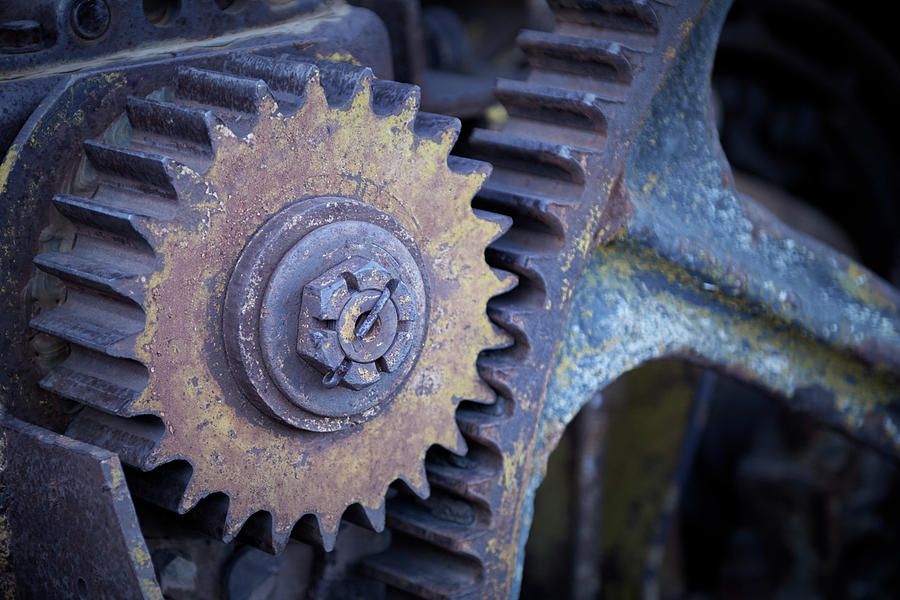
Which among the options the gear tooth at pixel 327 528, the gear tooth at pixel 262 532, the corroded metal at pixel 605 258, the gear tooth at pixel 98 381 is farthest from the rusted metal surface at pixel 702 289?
the gear tooth at pixel 98 381

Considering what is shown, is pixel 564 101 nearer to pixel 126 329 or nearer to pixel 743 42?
pixel 126 329

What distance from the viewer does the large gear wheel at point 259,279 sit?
1.35 m

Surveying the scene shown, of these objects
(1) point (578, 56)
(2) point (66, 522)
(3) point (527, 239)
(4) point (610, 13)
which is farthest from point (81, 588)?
(4) point (610, 13)

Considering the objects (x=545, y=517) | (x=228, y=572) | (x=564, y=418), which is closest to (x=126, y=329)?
(x=228, y=572)

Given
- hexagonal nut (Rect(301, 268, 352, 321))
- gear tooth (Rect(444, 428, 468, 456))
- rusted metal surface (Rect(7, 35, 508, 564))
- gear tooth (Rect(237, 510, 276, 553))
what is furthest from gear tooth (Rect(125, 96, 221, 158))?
gear tooth (Rect(444, 428, 468, 456))

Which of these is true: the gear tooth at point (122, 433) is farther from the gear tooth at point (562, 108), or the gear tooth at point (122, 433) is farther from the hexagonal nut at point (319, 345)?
the gear tooth at point (562, 108)

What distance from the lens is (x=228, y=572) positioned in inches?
71.3

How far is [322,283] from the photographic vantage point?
4.62ft

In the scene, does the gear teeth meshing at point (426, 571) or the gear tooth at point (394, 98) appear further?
the gear teeth meshing at point (426, 571)

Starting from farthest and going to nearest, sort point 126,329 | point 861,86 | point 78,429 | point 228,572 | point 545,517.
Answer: point 861,86
point 545,517
point 228,572
point 78,429
point 126,329

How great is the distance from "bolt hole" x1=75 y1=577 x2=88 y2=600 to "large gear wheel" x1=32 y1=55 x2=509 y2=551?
0.16 m

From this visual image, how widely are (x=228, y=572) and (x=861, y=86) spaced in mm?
4060

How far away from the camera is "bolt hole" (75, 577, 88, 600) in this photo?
146 centimetres

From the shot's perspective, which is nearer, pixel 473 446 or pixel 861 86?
pixel 473 446
